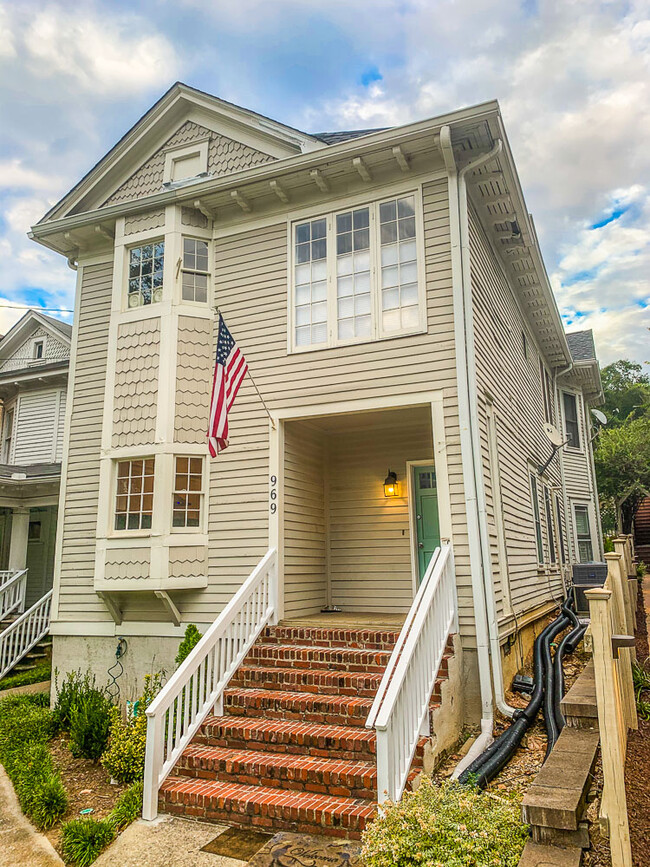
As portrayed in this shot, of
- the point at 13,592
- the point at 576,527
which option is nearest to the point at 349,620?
the point at 13,592

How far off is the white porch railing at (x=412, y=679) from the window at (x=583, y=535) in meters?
12.7

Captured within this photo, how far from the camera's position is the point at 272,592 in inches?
289

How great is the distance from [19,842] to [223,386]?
4.62 m

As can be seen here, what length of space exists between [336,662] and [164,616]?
2.92m

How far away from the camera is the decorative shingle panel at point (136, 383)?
8281 millimetres

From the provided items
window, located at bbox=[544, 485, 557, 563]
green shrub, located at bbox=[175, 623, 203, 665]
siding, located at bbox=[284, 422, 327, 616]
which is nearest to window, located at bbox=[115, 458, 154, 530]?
green shrub, located at bbox=[175, 623, 203, 665]

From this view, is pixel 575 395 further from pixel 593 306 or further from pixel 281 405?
pixel 593 306

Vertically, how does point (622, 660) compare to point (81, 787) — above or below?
above

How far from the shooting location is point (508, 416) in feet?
31.0

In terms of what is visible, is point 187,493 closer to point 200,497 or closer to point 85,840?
point 200,497

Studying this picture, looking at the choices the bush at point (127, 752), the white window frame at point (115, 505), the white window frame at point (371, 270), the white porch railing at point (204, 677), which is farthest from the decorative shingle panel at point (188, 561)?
the white window frame at point (371, 270)

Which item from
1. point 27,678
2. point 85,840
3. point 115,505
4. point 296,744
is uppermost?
point 115,505

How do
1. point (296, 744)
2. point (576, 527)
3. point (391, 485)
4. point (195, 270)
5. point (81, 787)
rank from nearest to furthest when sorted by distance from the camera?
point (296, 744), point (81, 787), point (195, 270), point (391, 485), point (576, 527)

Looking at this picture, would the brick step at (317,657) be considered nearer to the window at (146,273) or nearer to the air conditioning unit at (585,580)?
the window at (146,273)
